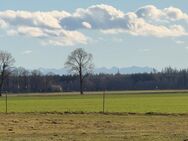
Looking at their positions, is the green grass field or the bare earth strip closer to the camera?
the bare earth strip

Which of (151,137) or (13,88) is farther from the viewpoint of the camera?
(13,88)

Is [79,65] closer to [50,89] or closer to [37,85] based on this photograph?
[50,89]

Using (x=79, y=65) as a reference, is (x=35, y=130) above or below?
below

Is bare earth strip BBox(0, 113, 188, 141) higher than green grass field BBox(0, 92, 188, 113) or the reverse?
the reverse

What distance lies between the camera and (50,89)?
17412 centimetres

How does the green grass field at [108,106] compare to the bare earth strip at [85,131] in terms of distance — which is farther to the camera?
the green grass field at [108,106]

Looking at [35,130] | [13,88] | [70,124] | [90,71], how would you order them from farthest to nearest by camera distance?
[13,88] → [90,71] → [70,124] → [35,130]

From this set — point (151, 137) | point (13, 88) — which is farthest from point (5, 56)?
point (151, 137)

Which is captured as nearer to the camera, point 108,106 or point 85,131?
point 85,131

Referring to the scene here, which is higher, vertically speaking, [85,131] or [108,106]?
[108,106]

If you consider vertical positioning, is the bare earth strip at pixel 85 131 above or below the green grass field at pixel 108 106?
below

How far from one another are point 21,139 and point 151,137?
5298 mm

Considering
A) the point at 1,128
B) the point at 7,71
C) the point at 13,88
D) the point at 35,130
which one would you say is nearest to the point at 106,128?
the point at 35,130

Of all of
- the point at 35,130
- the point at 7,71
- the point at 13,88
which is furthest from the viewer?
the point at 13,88
